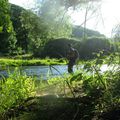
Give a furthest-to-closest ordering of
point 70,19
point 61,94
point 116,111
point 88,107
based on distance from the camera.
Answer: point 70,19
point 61,94
point 88,107
point 116,111

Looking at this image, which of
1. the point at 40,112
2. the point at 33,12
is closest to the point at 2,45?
the point at 33,12

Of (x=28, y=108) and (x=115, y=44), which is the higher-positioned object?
(x=115, y=44)

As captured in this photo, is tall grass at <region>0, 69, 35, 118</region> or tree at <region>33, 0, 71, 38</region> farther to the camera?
tree at <region>33, 0, 71, 38</region>

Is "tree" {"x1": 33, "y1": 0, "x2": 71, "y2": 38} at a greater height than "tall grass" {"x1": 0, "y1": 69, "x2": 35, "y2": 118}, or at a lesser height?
greater

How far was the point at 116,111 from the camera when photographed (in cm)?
631

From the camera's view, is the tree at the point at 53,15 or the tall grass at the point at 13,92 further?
the tree at the point at 53,15

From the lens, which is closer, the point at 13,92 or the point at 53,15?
the point at 13,92

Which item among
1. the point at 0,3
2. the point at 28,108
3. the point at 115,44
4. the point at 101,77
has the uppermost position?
the point at 0,3

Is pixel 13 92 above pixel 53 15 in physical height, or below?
below

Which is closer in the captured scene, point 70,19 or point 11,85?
point 11,85

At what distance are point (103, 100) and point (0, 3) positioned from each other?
26.6m

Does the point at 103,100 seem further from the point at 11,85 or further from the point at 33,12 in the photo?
the point at 33,12

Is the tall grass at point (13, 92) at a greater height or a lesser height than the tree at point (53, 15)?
lesser

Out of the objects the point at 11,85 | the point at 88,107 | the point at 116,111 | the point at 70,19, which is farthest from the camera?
the point at 70,19
